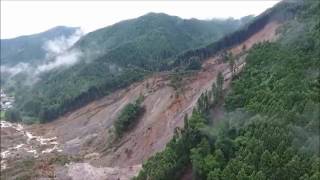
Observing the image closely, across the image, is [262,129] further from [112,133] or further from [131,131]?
[112,133]

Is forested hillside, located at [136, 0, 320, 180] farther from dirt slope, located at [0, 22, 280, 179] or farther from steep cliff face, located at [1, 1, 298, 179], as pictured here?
dirt slope, located at [0, 22, 280, 179]

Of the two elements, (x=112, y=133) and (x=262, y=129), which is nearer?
(x=262, y=129)

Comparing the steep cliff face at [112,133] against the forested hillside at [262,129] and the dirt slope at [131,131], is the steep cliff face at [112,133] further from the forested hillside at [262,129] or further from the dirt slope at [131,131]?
the forested hillside at [262,129]

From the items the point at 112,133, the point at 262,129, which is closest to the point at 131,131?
the point at 112,133

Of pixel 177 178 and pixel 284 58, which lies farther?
pixel 284 58

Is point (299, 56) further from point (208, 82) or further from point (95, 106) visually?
point (95, 106)

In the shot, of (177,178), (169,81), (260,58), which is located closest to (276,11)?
(169,81)
